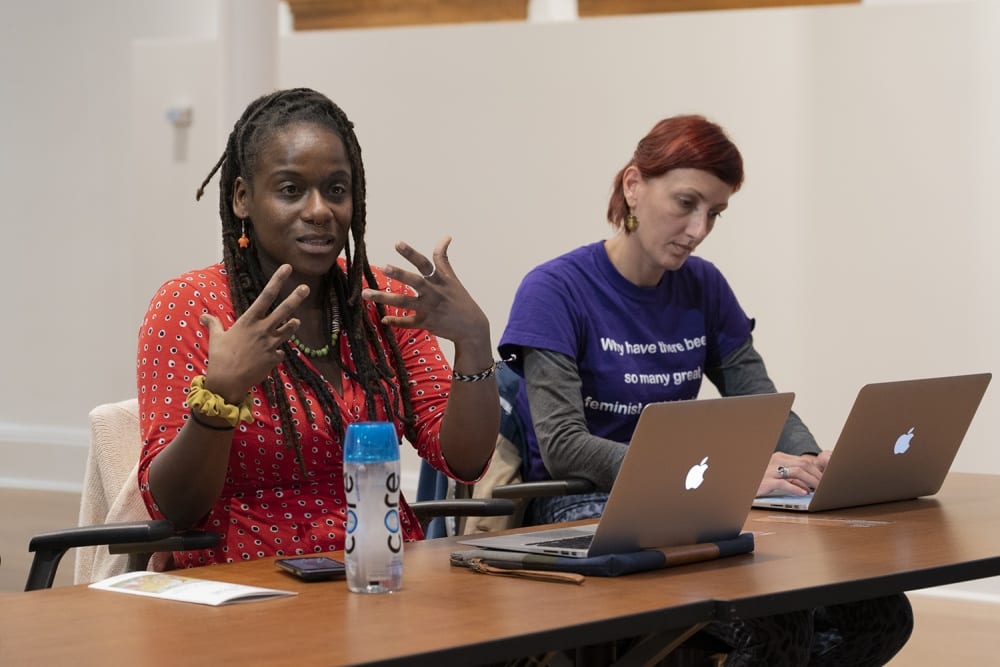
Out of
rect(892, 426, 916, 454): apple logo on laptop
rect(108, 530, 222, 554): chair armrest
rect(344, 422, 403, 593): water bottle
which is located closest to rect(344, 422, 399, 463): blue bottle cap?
Result: rect(344, 422, 403, 593): water bottle

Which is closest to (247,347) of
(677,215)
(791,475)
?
(791,475)

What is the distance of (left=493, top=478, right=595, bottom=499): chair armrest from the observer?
254 cm

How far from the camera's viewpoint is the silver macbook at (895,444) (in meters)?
2.20

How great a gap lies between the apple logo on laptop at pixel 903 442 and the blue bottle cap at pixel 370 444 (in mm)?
1068

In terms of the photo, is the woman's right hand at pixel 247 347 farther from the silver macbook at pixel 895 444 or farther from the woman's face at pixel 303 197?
the silver macbook at pixel 895 444

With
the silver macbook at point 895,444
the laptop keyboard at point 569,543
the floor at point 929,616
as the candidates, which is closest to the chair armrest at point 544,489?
the silver macbook at point 895,444

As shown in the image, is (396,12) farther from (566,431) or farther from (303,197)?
(303,197)

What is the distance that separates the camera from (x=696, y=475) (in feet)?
5.83

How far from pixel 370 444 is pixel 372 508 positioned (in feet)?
0.25

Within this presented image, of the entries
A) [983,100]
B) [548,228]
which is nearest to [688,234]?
[983,100]

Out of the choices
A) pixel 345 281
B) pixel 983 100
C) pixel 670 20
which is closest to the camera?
pixel 345 281

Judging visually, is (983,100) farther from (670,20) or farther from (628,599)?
(628,599)

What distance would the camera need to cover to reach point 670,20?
4.96 metres

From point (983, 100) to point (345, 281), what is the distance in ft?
9.54
